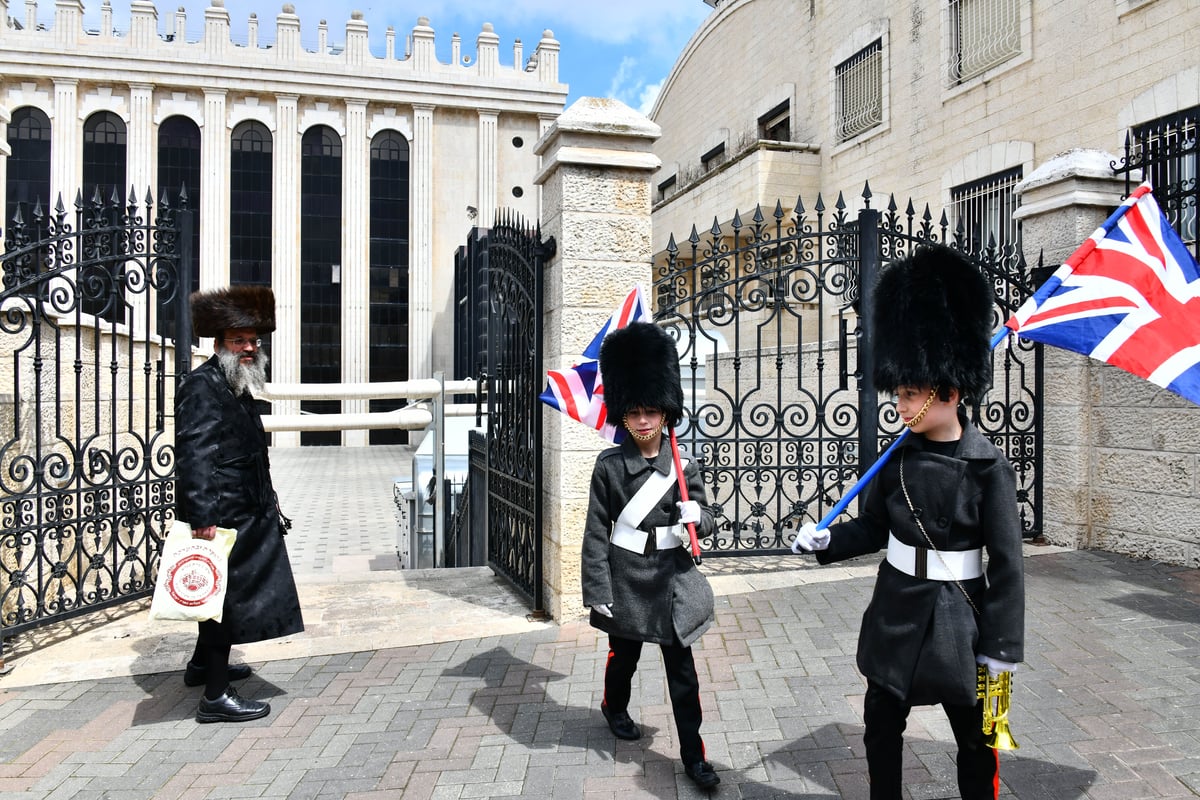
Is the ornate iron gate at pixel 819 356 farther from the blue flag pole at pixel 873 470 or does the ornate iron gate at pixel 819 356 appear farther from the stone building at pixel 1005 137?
the blue flag pole at pixel 873 470

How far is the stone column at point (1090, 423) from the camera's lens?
648 centimetres

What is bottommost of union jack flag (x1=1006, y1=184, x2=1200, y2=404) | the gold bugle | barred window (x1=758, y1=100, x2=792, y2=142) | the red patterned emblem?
the gold bugle

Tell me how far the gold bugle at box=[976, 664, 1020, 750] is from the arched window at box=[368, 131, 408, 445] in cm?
3050

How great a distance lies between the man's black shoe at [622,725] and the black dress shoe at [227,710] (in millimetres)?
1785

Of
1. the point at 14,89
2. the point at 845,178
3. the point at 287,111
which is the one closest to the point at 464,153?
the point at 287,111

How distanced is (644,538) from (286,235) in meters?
30.5

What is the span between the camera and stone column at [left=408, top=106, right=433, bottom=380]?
3184 cm

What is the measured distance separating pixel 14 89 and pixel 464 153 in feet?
52.9

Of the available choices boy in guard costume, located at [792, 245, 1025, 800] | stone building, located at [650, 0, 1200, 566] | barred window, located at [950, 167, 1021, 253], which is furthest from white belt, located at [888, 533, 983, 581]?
barred window, located at [950, 167, 1021, 253]

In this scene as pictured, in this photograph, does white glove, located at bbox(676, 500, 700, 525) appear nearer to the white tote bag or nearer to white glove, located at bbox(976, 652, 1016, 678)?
white glove, located at bbox(976, 652, 1016, 678)

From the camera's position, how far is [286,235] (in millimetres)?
30719

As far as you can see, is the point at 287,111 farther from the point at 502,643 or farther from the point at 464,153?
the point at 502,643

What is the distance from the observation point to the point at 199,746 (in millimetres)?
3834

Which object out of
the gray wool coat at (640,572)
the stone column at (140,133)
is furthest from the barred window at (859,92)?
the stone column at (140,133)
